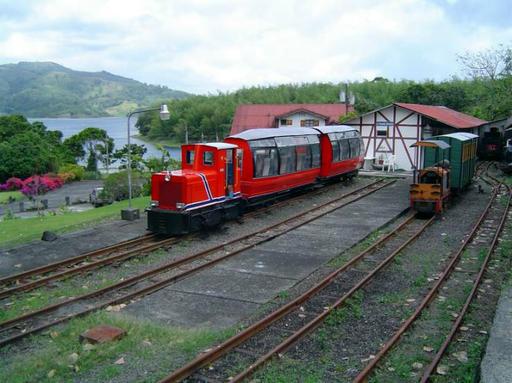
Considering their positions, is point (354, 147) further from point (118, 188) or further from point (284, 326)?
point (284, 326)

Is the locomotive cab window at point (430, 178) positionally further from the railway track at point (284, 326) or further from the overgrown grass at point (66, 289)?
the overgrown grass at point (66, 289)

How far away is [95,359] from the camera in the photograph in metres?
7.74

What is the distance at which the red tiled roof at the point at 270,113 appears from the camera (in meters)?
50.8

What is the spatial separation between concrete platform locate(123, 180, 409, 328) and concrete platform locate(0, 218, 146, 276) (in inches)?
155

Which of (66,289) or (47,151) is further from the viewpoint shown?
(47,151)

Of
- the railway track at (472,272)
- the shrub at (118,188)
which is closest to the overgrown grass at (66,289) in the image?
the railway track at (472,272)

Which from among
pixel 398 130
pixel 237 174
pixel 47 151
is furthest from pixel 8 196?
pixel 237 174

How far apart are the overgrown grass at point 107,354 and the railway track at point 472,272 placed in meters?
2.53

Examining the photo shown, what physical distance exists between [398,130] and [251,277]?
2360cm

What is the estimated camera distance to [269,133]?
20250 mm

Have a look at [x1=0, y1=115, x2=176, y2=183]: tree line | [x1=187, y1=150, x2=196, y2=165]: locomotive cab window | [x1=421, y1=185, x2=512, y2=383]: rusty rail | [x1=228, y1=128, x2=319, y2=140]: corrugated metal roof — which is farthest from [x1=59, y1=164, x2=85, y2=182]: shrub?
[x1=421, y1=185, x2=512, y2=383]: rusty rail

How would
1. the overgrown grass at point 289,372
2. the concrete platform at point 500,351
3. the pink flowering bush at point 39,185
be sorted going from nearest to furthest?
the concrete platform at point 500,351
the overgrown grass at point 289,372
the pink flowering bush at point 39,185

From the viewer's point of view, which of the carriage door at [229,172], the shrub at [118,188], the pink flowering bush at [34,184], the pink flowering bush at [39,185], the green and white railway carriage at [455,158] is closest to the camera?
the carriage door at [229,172]

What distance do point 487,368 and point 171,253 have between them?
29.1 feet
